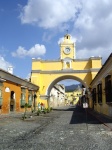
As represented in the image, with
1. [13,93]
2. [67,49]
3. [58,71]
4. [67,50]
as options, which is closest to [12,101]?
[13,93]

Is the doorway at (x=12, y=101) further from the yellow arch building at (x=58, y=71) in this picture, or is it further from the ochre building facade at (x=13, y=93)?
the yellow arch building at (x=58, y=71)

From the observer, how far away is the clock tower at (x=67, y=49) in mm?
41656

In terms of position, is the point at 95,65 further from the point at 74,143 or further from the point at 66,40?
the point at 74,143

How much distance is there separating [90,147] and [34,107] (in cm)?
3009

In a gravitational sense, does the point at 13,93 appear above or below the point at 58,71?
below

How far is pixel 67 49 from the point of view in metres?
42.4

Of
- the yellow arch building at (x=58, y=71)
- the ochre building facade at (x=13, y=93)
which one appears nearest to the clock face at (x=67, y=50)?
the yellow arch building at (x=58, y=71)

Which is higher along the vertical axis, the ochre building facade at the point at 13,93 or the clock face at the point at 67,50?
the clock face at the point at 67,50

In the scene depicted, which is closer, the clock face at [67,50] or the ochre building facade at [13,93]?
the ochre building facade at [13,93]

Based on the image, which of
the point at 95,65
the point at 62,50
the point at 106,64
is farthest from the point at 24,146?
the point at 62,50

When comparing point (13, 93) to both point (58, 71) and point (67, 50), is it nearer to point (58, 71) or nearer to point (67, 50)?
point (58, 71)

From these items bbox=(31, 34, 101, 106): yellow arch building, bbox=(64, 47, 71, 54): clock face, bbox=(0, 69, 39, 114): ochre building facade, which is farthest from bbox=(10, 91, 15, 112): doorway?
bbox=(64, 47, 71, 54): clock face

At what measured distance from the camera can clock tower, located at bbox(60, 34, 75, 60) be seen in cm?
4166

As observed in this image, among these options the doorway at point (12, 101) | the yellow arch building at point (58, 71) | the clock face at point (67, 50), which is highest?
the clock face at point (67, 50)
